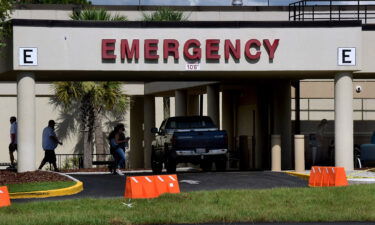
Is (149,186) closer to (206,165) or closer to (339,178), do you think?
(339,178)

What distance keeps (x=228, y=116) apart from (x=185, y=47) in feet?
42.9

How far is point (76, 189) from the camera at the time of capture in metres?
23.9

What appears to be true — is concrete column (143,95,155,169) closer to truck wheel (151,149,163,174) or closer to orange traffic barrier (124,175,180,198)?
truck wheel (151,149,163,174)

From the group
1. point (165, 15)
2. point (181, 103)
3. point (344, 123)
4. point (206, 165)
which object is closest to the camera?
point (344, 123)

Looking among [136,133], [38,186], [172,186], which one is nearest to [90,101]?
[136,133]

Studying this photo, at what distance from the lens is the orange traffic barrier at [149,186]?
811 inches

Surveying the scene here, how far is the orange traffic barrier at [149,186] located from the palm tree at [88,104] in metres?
23.4

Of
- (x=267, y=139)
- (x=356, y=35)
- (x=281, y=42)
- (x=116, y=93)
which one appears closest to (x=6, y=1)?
(x=281, y=42)

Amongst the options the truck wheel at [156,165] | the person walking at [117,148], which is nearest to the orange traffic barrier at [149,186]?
the person walking at [117,148]

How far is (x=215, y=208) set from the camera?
1903 centimetres

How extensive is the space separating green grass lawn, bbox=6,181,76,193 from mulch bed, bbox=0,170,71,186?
0.94 metres

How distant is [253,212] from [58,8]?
3605 centimetres

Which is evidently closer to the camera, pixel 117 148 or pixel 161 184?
pixel 161 184

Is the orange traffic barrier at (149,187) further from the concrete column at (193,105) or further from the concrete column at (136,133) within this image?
the concrete column at (136,133)
